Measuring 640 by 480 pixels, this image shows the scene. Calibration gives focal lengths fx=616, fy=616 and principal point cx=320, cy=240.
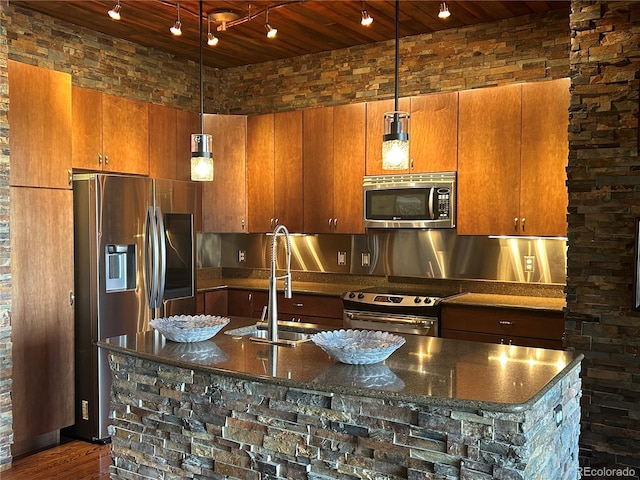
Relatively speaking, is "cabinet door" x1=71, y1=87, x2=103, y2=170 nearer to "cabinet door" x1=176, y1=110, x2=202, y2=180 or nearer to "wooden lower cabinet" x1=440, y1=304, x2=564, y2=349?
"cabinet door" x1=176, y1=110, x2=202, y2=180

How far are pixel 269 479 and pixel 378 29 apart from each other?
3.82 m

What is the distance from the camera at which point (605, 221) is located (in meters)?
3.29

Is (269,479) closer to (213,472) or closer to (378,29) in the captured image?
(213,472)

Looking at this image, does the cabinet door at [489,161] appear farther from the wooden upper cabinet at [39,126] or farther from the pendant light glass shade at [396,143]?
the wooden upper cabinet at [39,126]

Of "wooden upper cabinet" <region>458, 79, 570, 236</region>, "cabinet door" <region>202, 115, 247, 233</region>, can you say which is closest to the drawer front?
"wooden upper cabinet" <region>458, 79, 570, 236</region>

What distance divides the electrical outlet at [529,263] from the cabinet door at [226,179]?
2568 mm

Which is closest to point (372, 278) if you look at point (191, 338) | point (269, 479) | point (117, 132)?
point (117, 132)

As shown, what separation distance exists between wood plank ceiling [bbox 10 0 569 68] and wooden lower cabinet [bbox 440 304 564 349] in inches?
87.9

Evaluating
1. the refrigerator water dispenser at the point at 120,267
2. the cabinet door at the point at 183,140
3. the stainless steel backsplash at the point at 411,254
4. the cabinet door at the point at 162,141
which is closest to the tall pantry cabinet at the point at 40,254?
the refrigerator water dispenser at the point at 120,267

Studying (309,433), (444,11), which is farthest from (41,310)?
(444,11)

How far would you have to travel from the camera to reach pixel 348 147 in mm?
5328

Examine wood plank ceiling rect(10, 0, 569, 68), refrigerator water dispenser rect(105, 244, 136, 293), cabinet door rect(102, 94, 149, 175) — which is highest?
wood plank ceiling rect(10, 0, 569, 68)

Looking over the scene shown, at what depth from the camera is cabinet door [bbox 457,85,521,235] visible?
15.0ft

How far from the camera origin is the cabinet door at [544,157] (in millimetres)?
4391
